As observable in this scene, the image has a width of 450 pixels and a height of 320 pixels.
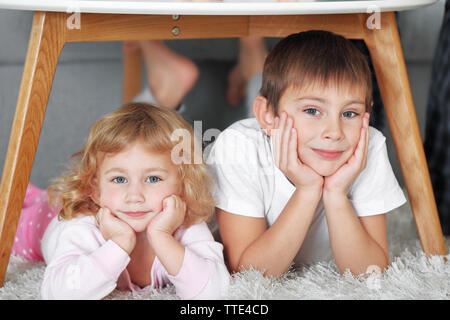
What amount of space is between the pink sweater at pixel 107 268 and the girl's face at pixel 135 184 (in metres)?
0.06

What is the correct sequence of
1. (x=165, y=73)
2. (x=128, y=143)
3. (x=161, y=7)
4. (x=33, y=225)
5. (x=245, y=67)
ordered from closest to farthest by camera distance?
1. (x=161, y=7)
2. (x=128, y=143)
3. (x=33, y=225)
4. (x=165, y=73)
5. (x=245, y=67)

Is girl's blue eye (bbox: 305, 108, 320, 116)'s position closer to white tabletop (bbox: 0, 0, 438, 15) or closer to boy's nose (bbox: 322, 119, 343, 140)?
boy's nose (bbox: 322, 119, 343, 140)

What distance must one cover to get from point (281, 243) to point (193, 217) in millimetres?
156

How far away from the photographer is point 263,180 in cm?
96

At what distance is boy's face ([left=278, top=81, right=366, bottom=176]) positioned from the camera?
34.4 inches

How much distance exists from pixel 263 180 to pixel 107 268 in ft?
1.01

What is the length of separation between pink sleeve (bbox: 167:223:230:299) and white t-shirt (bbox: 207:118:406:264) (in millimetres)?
89

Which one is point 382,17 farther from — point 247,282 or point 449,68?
point 247,282

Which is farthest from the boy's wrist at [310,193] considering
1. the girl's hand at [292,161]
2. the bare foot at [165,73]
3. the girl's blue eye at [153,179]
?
the bare foot at [165,73]

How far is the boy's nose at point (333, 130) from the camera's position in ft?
2.84

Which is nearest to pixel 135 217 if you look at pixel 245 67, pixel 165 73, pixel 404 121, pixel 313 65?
pixel 313 65

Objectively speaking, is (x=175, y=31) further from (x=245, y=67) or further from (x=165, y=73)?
(x=245, y=67)

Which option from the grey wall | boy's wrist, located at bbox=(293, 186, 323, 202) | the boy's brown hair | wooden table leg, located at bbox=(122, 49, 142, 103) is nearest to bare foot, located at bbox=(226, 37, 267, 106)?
the grey wall
